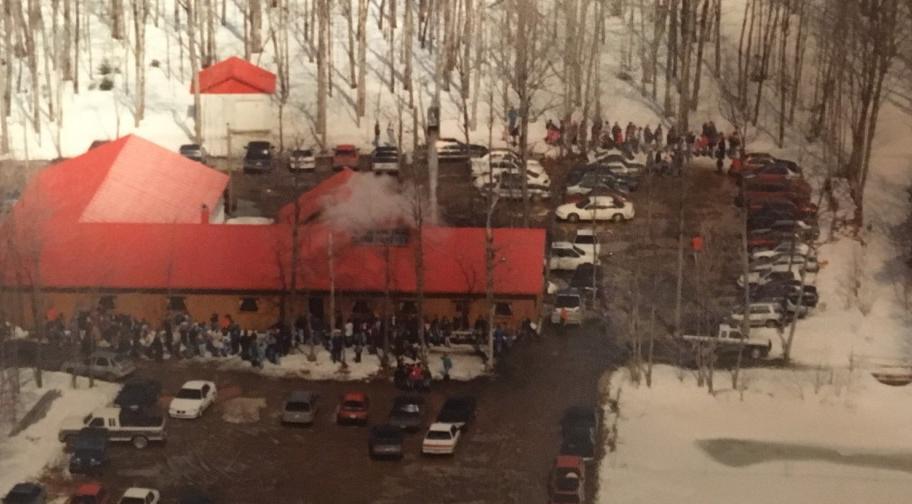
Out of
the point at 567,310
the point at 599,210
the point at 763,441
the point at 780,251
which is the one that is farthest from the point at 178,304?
the point at 780,251

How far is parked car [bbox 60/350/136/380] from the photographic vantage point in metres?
32.0

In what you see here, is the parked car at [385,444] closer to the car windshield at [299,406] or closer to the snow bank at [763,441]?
the car windshield at [299,406]

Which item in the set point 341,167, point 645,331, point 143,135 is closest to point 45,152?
point 143,135

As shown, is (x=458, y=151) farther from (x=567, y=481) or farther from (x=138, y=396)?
(x=567, y=481)

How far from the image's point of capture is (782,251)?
1483 inches

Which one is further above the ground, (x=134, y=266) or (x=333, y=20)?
(x=333, y=20)

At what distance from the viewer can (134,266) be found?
35.2 m

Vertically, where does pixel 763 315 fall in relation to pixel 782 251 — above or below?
below

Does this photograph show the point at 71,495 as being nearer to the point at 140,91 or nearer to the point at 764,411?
the point at 764,411

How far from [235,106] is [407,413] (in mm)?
20324

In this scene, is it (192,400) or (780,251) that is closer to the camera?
(192,400)

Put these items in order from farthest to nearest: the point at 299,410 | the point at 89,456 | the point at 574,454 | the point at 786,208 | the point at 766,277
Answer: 1. the point at 786,208
2. the point at 766,277
3. the point at 299,410
4. the point at 574,454
5. the point at 89,456

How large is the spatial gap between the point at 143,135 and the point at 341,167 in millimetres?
7216

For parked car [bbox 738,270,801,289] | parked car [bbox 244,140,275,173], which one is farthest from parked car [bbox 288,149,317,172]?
parked car [bbox 738,270,801,289]
